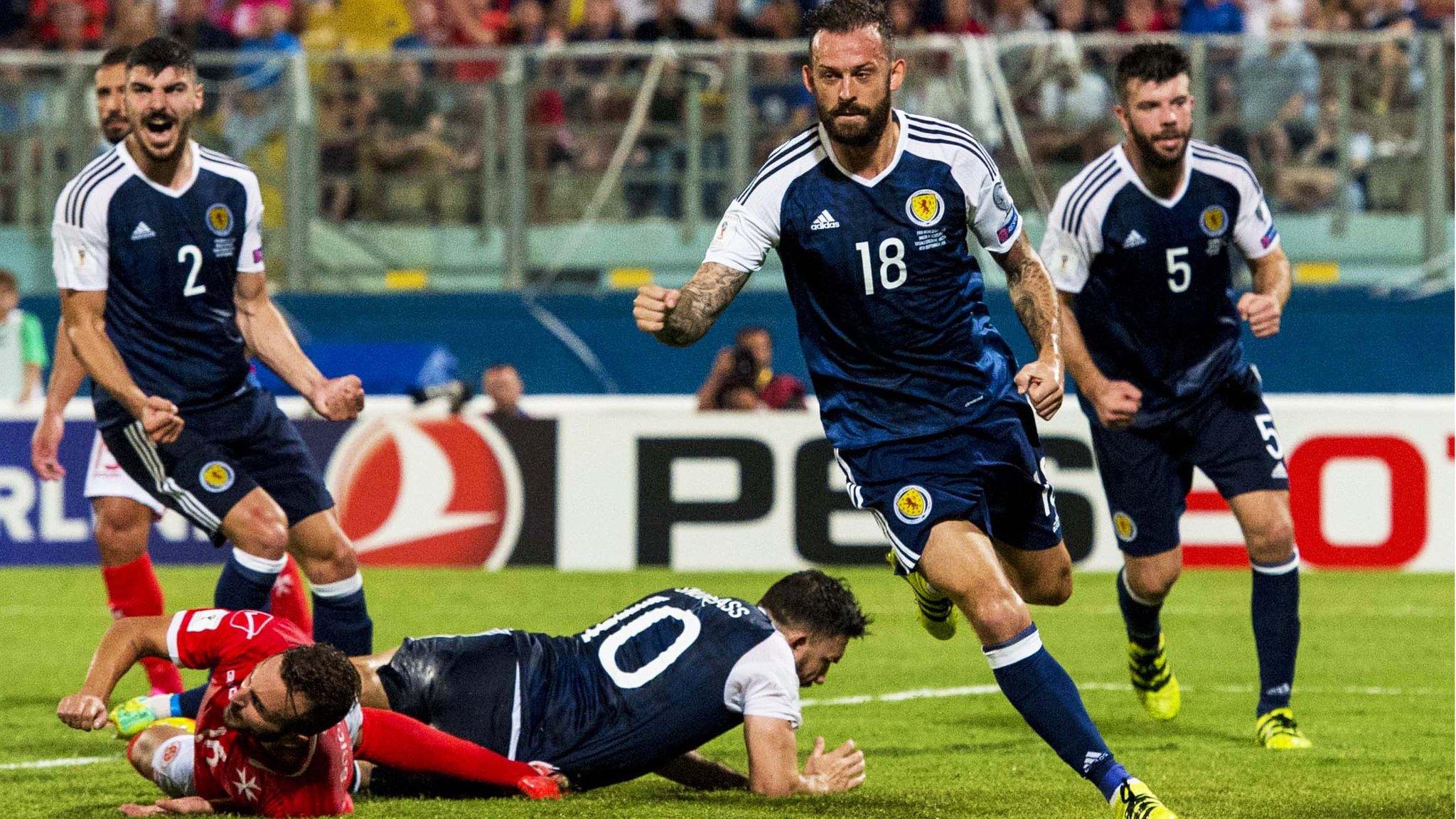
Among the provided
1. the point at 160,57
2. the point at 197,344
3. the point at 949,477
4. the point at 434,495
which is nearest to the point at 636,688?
the point at 949,477

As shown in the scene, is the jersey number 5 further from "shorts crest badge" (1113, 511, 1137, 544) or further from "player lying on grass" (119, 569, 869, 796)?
"shorts crest badge" (1113, 511, 1137, 544)

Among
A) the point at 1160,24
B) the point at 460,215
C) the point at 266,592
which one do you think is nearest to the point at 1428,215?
the point at 1160,24

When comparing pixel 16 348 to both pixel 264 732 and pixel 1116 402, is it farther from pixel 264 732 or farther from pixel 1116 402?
pixel 264 732

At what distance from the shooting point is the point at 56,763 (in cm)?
689

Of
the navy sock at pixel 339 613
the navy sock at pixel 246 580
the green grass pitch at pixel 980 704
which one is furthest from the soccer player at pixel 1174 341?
the navy sock at pixel 246 580

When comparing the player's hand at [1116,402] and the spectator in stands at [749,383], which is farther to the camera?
the spectator in stands at [749,383]

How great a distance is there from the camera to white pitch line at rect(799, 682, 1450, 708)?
8.53m

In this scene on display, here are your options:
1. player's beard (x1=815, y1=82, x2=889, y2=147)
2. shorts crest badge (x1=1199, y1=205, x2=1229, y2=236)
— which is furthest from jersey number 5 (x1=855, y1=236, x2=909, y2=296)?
shorts crest badge (x1=1199, y1=205, x2=1229, y2=236)

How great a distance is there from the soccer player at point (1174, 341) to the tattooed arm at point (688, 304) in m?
2.15

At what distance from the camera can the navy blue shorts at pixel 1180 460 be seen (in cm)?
743

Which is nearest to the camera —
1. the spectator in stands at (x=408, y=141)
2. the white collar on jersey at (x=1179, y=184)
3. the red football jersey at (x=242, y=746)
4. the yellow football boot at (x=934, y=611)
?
the red football jersey at (x=242, y=746)

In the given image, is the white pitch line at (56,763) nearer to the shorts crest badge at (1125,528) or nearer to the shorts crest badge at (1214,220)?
the shorts crest badge at (1125,528)

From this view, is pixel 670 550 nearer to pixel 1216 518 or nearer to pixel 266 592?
pixel 1216 518

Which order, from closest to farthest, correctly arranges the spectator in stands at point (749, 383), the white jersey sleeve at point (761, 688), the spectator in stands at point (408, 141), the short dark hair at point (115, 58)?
1. the white jersey sleeve at point (761, 688)
2. the short dark hair at point (115, 58)
3. the spectator in stands at point (749, 383)
4. the spectator in stands at point (408, 141)
